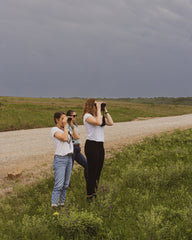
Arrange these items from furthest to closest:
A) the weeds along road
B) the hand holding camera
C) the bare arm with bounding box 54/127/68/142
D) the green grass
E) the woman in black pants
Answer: the weeds along road < the hand holding camera < the woman in black pants < the bare arm with bounding box 54/127/68/142 < the green grass

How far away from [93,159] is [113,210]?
1114 millimetres

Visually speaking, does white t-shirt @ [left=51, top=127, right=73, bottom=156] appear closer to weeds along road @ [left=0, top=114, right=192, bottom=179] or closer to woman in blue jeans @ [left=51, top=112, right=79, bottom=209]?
woman in blue jeans @ [left=51, top=112, right=79, bottom=209]

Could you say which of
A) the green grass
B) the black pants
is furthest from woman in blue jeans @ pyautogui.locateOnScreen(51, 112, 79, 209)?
the black pants

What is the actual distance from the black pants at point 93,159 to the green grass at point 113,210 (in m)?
0.30

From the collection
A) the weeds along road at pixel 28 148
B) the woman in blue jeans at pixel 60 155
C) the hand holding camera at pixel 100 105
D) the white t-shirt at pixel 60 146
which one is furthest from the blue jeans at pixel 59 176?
the weeds along road at pixel 28 148

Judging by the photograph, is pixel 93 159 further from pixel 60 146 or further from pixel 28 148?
pixel 28 148

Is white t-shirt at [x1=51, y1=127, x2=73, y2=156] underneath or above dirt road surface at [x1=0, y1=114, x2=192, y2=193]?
above

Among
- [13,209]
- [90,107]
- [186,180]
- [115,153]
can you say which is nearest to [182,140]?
[115,153]

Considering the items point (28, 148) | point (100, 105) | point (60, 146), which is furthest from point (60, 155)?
point (28, 148)

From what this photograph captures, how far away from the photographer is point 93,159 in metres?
5.12

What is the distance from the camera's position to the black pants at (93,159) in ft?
16.7

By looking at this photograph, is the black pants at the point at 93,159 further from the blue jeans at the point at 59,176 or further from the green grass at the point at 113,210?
the blue jeans at the point at 59,176

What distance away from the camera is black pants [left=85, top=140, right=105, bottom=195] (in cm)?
508

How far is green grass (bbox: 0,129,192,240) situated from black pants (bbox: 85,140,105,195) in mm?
297
